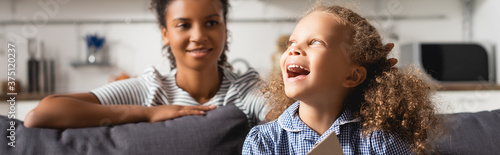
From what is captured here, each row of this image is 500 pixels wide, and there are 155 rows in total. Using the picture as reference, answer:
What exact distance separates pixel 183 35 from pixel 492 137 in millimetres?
719

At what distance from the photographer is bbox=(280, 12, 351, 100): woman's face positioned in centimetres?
68

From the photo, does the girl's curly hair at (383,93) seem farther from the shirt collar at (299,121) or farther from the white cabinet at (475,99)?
the white cabinet at (475,99)

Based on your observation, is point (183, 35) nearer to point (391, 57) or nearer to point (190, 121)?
point (190, 121)

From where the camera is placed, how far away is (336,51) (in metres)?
0.71

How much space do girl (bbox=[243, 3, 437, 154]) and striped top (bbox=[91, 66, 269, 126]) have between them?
1.04 feet

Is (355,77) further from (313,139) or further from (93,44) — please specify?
(93,44)

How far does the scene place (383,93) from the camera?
0.75 metres

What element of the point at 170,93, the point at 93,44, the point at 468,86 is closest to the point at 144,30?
the point at 93,44

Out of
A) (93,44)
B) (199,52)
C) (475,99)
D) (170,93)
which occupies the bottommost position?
(475,99)

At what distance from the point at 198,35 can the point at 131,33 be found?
6.05 feet

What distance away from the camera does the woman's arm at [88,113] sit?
0.93 metres

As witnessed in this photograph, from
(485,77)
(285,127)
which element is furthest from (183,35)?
(485,77)

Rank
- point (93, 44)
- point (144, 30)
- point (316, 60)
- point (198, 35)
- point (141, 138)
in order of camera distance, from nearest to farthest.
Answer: point (316, 60) < point (141, 138) < point (198, 35) < point (93, 44) < point (144, 30)

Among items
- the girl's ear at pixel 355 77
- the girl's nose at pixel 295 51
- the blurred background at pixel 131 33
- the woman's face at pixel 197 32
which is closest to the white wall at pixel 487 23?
the blurred background at pixel 131 33
